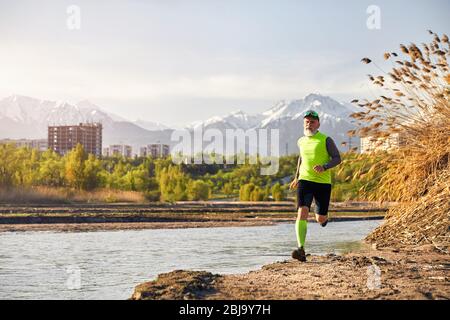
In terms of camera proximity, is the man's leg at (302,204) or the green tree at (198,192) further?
the green tree at (198,192)

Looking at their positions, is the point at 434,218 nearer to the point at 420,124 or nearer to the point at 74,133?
the point at 420,124

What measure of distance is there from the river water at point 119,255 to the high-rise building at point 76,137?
393 feet

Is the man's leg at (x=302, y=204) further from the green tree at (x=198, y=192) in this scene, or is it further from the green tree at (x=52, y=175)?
the green tree at (x=198, y=192)

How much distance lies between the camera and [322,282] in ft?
25.4

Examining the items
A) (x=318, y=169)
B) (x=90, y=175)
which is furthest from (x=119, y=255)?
(x=90, y=175)

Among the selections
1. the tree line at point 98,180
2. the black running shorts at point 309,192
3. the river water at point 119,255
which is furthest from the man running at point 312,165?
the tree line at point 98,180

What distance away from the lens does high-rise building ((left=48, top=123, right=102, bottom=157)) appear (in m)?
138

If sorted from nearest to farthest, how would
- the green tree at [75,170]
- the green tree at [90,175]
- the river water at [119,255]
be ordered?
the river water at [119,255] < the green tree at [75,170] < the green tree at [90,175]

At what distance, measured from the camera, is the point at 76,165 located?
1610 inches

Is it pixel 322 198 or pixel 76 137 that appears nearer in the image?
pixel 322 198

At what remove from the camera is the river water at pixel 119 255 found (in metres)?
8.41

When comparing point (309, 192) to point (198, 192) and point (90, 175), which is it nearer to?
point (90, 175)

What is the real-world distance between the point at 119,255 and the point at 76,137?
429 feet
